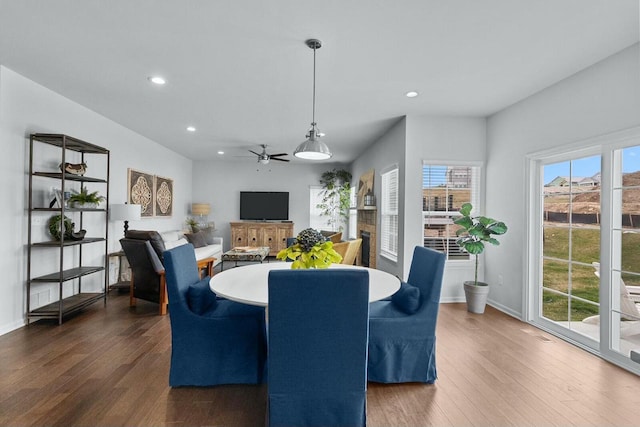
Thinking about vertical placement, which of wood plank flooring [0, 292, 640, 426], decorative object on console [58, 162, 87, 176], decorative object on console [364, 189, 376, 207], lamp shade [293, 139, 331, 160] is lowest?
wood plank flooring [0, 292, 640, 426]

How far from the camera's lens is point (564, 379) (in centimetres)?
238

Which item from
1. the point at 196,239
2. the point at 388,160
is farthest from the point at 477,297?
the point at 196,239

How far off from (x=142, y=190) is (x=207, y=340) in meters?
4.52

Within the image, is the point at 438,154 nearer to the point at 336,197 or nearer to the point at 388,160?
the point at 388,160

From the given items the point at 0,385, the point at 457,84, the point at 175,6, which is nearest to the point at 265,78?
the point at 175,6

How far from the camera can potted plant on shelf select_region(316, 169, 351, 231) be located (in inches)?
331

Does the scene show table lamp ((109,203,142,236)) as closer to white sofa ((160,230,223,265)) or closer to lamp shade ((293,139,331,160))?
white sofa ((160,230,223,265))

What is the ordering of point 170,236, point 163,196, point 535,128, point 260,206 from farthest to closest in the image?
point 260,206 < point 163,196 < point 170,236 < point 535,128

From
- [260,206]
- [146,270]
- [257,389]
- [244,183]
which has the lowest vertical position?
[257,389]

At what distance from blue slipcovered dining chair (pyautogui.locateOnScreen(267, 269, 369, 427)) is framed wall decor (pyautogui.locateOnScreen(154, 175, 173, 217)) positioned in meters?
5.67

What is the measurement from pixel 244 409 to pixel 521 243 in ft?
11.3

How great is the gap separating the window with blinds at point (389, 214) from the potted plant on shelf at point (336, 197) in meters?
2.81

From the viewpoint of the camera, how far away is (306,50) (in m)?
2.68

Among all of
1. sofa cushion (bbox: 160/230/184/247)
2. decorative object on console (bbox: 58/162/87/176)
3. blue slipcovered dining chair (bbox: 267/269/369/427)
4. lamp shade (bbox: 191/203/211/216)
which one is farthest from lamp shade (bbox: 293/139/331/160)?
lamp shade (bbox: 191/203/211/216)
